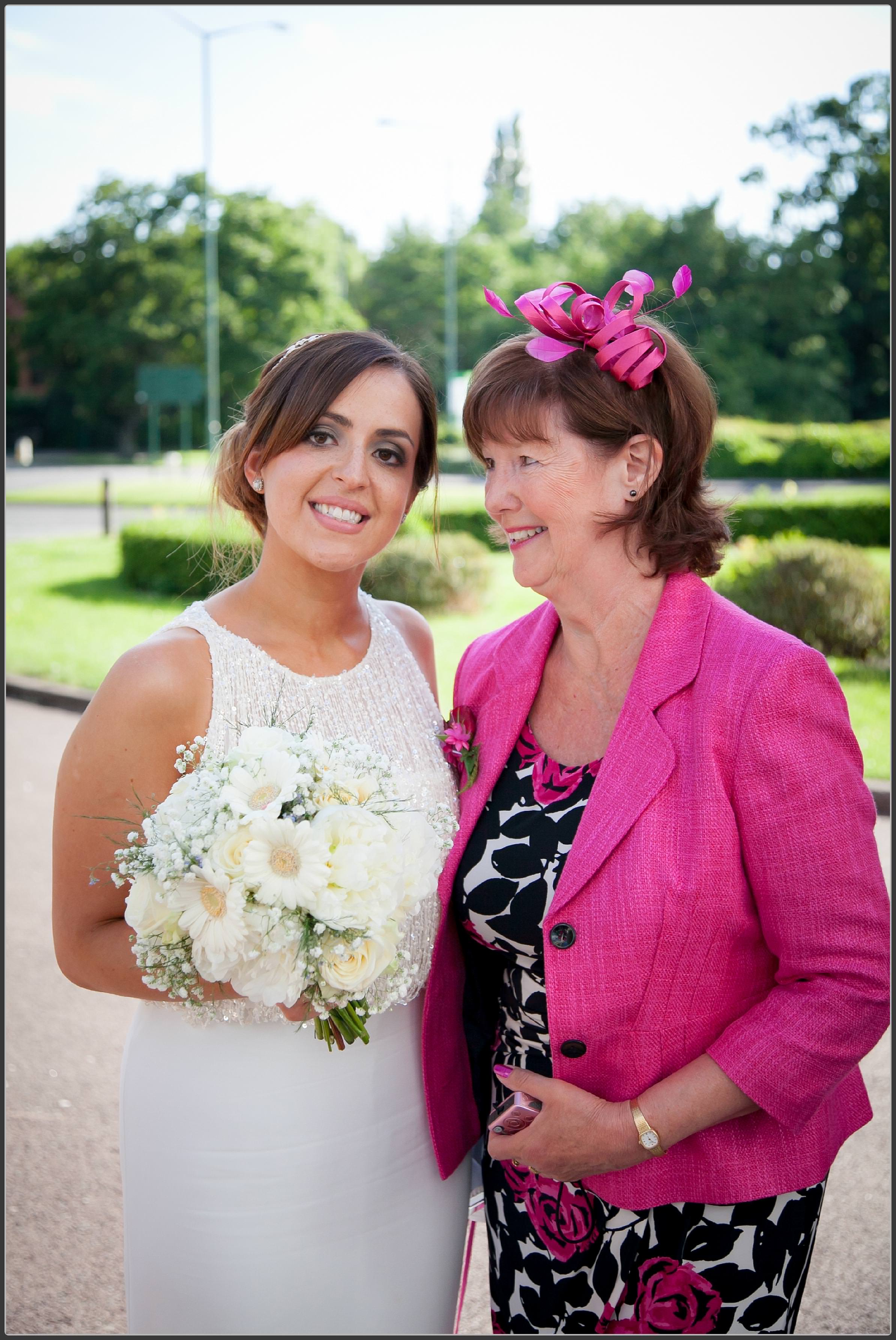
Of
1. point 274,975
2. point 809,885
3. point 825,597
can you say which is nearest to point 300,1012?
point 274,975

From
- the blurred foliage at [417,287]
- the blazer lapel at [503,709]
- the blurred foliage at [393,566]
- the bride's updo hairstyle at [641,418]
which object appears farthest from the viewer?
the blurred foliage at [417,287]

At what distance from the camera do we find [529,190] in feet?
333

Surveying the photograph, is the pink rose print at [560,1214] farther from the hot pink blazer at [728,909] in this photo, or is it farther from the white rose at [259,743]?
the white rose at [259,743]

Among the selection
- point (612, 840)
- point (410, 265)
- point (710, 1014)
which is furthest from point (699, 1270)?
point (410, 265)

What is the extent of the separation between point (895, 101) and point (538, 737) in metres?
1.85

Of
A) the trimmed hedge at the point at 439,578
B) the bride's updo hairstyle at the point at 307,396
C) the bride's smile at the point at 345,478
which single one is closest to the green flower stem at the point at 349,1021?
the bride's smile at the point at 345,478

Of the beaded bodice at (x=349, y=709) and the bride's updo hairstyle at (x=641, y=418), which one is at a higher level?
the bride's updo hairstyle at (x=641, y=418)

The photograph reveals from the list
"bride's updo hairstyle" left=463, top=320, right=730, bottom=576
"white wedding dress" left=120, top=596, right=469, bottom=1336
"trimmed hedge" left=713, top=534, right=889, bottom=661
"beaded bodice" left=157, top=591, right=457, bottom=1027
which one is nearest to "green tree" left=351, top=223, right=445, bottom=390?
"trimmed hedge" left=713, top=534, right=889, bottom=661

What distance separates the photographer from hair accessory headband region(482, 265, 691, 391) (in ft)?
7.66

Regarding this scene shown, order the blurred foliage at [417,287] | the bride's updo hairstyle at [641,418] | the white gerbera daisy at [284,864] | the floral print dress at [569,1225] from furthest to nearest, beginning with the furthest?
the blurred foliage at [417,287] → the bride's updo hairstyle at [641,418] → the floral print dress at [569,1225] → the white gerbera daisy at [284,864]

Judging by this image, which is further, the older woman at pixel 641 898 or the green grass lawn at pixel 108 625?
the green grass lawn at pixel 108 625

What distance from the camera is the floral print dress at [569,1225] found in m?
2.29

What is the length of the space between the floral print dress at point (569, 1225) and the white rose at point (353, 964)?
52 centimetres

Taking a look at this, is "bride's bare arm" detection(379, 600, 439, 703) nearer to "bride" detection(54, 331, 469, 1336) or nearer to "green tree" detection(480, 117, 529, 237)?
"bride" detection(54, 331, 469, 1336)
